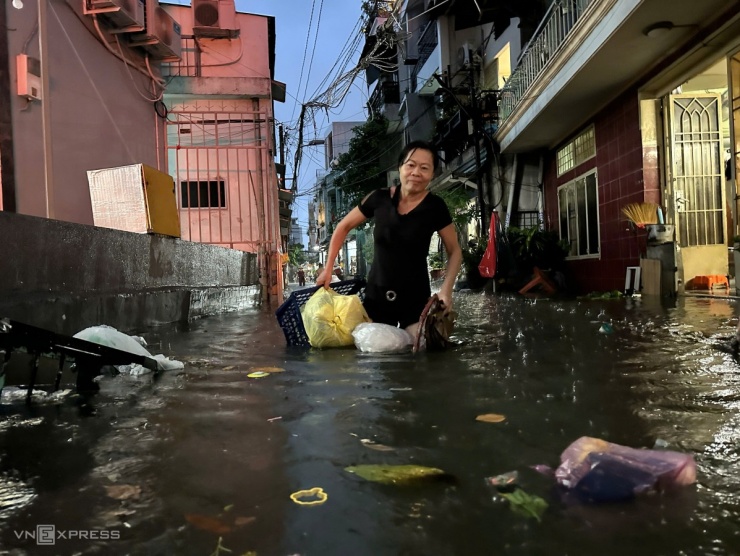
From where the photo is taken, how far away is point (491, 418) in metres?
1.88

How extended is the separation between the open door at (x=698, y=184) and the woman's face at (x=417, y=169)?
621 cm

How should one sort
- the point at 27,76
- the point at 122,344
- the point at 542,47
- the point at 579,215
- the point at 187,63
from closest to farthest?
the point at 122,344
the point at 27,76
the point at 542,47
the point at 579,215
the point at 187,63

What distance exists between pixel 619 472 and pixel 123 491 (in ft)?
3.91

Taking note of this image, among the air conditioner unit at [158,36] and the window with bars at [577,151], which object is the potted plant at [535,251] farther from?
the air conditioner unit at [158,36]

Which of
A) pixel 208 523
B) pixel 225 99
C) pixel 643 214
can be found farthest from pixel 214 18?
pixel 208 523

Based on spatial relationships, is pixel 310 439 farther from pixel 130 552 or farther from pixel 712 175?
pixel 712 175

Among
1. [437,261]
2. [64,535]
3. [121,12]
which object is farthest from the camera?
[437,261]

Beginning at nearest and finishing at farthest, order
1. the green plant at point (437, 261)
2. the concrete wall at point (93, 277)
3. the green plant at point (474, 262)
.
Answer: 1. the concrete wall at point (93, 277)
2. the green plant at point (474, 262)
3. the green plant at point (437, 261)

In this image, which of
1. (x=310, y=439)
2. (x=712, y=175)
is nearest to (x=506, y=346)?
(x=310, y=439)

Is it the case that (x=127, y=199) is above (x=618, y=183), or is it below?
below

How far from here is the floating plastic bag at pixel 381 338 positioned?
3473 millimetres

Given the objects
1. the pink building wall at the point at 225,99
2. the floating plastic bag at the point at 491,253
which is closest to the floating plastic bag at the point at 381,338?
the floating plastic bag at the point at 491,253

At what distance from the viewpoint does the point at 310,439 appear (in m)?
1.69

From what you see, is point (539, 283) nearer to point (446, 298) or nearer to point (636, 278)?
point (636, 278)
